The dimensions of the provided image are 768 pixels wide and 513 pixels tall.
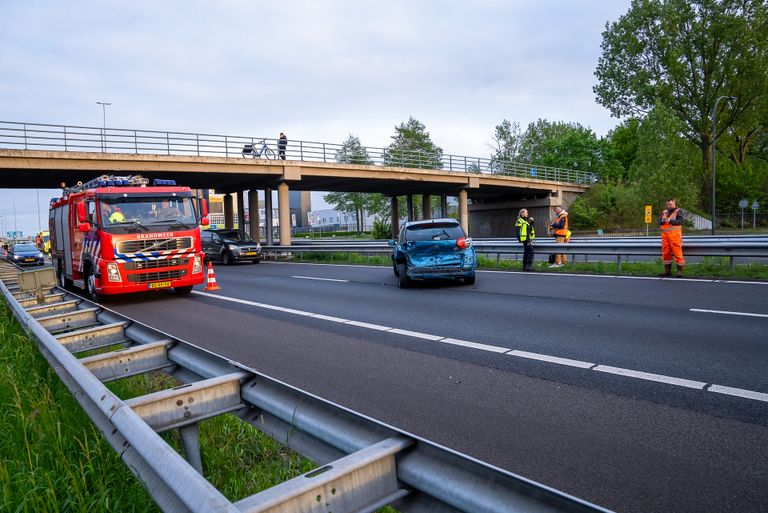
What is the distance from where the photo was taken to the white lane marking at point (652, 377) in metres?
5.29

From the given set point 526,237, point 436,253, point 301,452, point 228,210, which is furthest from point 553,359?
point 228,210

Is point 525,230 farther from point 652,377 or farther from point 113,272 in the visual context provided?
point 652,377

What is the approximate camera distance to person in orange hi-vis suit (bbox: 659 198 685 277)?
13578 millimetres

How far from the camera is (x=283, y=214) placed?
116 feet

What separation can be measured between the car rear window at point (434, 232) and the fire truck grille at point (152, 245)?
16.9ft

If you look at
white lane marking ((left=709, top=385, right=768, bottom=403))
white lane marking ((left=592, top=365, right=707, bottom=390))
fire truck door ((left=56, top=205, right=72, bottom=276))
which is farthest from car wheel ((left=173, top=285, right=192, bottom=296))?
white lane marking ((left=709, top=385, right=768, bottom=403))

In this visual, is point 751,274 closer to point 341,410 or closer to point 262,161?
point 341,410

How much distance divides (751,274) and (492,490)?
1424 cm

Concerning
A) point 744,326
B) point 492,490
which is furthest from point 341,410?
point 744,326

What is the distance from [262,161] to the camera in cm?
3167

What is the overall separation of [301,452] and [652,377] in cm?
411

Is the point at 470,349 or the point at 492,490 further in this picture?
the point at 470,349

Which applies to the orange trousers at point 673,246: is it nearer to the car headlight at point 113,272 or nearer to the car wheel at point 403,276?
the car wheel at point 403,276

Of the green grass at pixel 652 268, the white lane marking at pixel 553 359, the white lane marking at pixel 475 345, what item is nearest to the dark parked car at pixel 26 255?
the green grass at pixel 652 268
